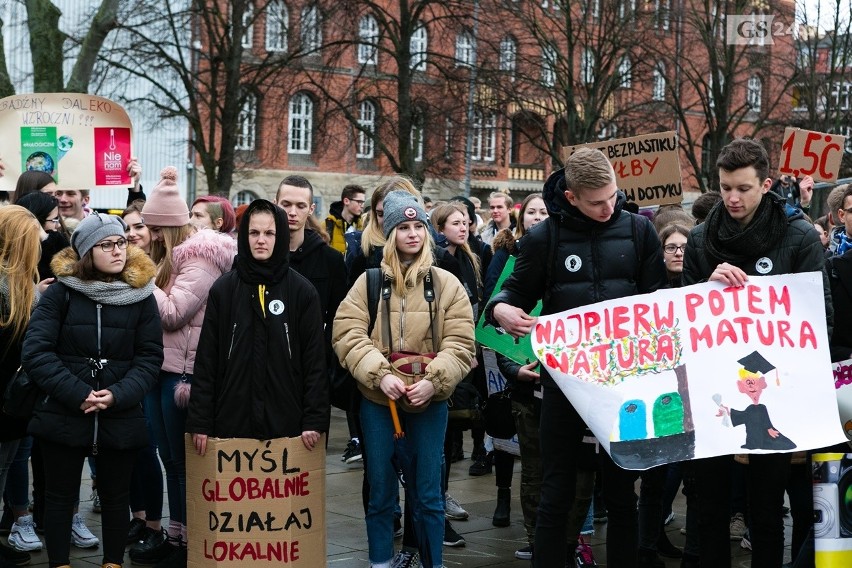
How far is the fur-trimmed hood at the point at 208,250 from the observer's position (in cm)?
677

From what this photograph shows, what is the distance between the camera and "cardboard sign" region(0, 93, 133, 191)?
9680 millimetres

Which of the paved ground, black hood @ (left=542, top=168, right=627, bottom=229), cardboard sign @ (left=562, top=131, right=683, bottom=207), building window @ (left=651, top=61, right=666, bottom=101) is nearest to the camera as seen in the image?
black hood @ (left=542, top=168, right=627, bottom=229)

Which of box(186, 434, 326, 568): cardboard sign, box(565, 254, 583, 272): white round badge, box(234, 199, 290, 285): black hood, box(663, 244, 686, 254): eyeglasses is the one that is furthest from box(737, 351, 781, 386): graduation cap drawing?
box(234, 199, 290, 285): black hood

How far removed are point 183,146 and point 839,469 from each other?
36.5 m

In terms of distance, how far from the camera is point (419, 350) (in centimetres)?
618

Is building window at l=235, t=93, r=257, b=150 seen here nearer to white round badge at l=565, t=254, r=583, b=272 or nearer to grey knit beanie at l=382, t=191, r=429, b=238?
grey knit beanie at l=382, t=191, r=429, b=238

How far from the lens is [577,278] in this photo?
5.52 m

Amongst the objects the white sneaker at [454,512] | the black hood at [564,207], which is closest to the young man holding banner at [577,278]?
the black hood at [564,207]

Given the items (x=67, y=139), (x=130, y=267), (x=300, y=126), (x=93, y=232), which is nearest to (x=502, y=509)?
(x=130, y=267)

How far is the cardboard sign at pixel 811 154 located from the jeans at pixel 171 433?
742 centimetres

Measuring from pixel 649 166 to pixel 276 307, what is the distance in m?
5.63

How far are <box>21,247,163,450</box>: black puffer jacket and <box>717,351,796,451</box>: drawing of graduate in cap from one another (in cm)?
294

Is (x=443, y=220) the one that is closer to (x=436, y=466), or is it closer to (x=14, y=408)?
(x=436, y=466)

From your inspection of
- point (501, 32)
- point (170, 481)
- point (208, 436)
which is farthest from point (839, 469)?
point (501, 32)
